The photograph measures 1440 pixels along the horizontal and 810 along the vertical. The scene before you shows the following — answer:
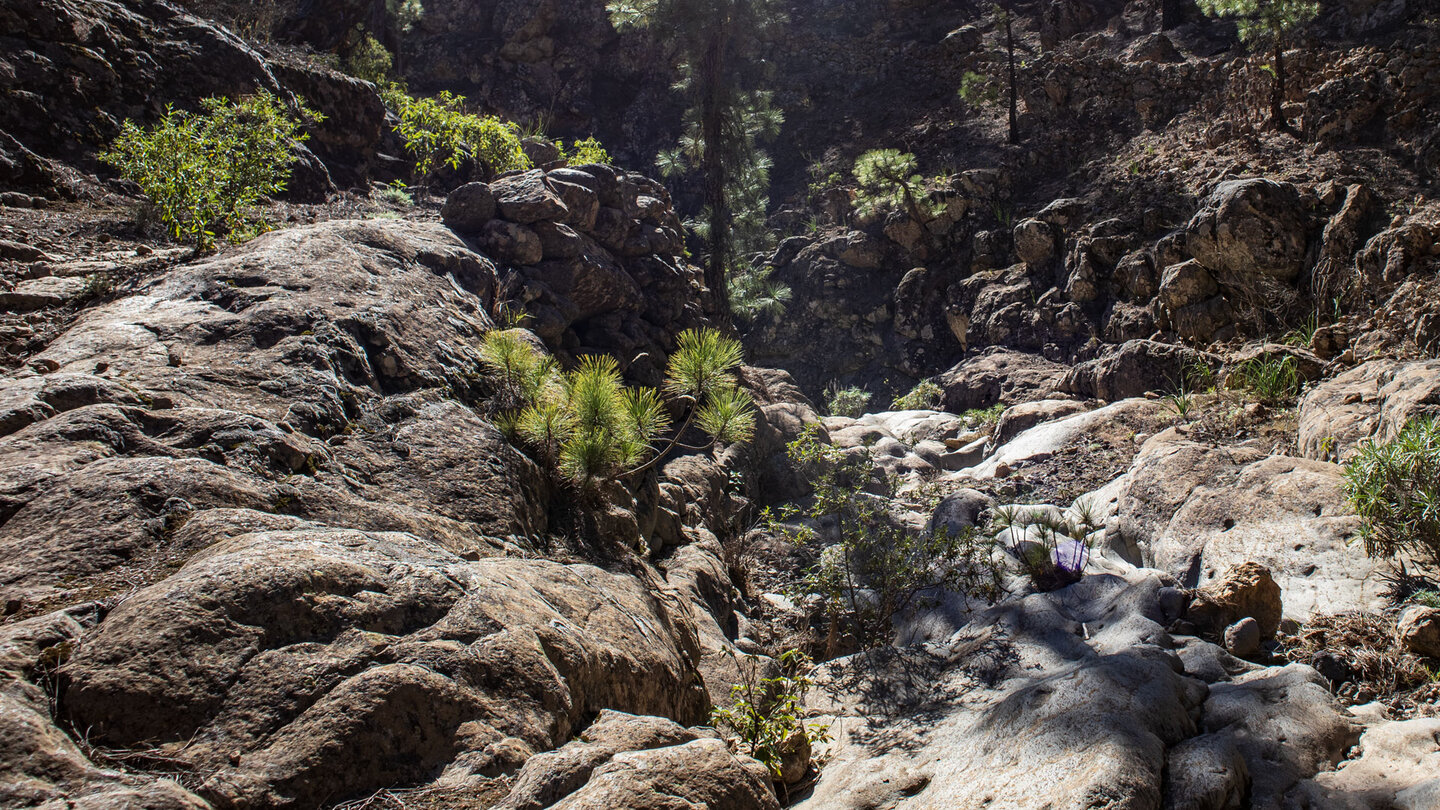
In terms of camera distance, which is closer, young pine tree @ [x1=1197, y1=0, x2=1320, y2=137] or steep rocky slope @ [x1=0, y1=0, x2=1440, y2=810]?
steep rocky slope @ [x1=0, y1=0, x2=1440, y2=810]

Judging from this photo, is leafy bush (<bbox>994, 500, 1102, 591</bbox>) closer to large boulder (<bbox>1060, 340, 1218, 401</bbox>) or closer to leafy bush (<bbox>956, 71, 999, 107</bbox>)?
large boulder (<bbox>1060, 340, 1218, 401</bbox>)

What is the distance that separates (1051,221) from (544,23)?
56.5ft

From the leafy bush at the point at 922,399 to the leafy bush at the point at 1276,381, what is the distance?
603 cm

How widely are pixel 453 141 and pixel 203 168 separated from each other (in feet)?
13.8

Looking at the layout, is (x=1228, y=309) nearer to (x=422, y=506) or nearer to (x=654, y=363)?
(x=654, y=363)

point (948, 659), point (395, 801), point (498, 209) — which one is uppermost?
point (498, 209)

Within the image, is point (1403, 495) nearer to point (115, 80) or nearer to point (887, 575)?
point (887, 575)

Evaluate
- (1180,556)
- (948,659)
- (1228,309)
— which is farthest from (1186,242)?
(948,659)

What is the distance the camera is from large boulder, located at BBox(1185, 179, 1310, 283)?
9.52m

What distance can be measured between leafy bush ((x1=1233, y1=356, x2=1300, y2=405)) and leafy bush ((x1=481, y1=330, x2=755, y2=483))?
6.14 meters

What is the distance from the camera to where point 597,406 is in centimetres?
437

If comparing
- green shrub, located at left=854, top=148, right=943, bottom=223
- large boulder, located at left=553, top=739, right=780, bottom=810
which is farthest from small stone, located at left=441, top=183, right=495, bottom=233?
green shrub, located at left=854, top=148, right=943, bottom=223

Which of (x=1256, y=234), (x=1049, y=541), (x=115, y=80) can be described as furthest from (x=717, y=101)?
(x=1049, y=541)

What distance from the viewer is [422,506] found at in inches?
147
